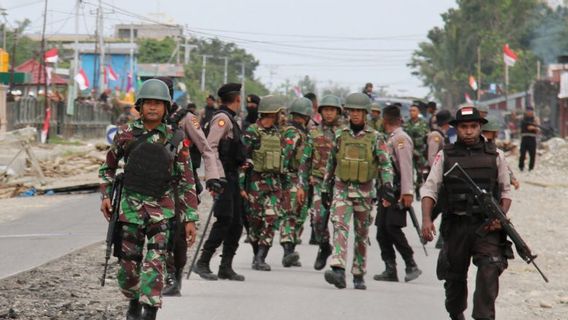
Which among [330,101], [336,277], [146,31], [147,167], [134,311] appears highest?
[146,31]

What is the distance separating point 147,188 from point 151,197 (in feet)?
0.28

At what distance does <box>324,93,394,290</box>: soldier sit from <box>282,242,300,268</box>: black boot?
79.3 inches

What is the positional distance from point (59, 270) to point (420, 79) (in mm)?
123335

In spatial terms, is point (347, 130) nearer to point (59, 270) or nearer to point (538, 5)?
point (59, 270)

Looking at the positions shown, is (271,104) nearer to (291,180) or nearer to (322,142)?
(291,180)

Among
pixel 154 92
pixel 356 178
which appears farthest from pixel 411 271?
pixel 154 92

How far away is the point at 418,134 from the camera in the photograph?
21688 mm

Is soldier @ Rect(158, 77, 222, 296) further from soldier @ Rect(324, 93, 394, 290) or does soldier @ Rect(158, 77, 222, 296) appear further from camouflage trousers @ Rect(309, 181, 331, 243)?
camouflage trousers @ Rect(309, 181, 331, 243)

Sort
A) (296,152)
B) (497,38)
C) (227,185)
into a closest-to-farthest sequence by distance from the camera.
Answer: (227,185) < (296,152) < (497,38)

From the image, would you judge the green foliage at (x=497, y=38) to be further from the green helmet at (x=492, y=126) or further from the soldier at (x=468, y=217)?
the soldier at (x=468, y=217)

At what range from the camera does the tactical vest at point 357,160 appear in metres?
12.4

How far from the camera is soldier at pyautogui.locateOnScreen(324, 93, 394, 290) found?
1241cm

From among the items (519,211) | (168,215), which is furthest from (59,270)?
(519,211)

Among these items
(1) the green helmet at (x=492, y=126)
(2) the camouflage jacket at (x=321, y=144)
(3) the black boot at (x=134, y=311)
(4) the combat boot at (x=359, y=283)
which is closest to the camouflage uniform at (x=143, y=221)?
(3) the black boot at (x=134, y=311)
